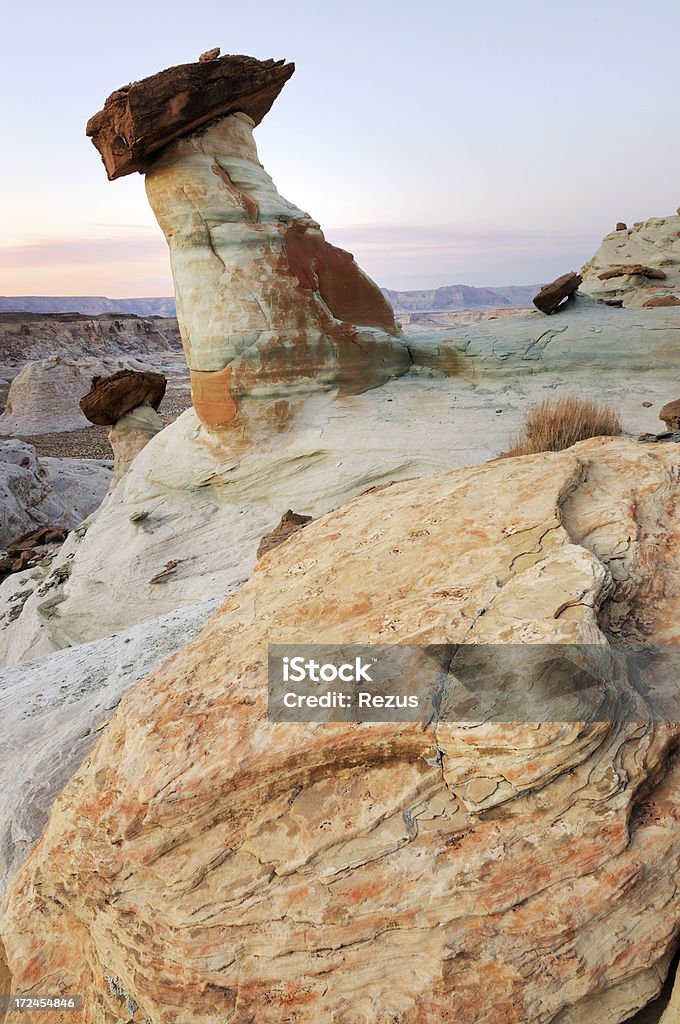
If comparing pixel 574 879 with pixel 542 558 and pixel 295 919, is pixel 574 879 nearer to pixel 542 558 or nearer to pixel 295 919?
pixel 295 919

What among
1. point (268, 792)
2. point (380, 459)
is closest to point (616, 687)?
point (268, 792)

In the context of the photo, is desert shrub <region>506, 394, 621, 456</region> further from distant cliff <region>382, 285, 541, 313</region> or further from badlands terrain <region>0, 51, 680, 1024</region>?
distant cliff <region>382, 285, 541, 313</region>

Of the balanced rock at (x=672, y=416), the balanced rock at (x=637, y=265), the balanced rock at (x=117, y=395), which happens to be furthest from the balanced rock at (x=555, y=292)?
the balanced rock at (x=117, y=395)

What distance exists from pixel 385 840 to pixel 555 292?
8713 mm

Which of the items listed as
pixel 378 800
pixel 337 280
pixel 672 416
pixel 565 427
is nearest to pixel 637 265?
pixel 337 280

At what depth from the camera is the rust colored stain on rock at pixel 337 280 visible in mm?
8258

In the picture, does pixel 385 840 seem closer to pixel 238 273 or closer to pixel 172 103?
pixel 238 273

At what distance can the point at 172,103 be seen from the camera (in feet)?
24.6

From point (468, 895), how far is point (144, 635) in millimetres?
3726

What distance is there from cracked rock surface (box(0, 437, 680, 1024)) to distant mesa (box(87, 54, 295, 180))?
23.1 feet

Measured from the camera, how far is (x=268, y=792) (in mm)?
2049

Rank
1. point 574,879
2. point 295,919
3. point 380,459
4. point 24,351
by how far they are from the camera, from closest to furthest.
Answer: point 574,879
point 295,919
point 380,459
point 24,351

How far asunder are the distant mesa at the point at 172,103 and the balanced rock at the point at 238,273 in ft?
0.06

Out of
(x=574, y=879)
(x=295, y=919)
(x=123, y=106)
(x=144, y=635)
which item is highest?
(x=123, y=106)
